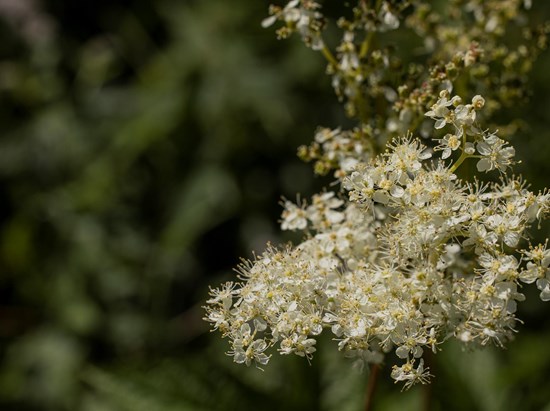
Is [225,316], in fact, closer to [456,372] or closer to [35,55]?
[456,372]

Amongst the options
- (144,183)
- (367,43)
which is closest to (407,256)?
(367,43)

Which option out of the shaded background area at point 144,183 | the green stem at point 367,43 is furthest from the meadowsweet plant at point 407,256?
the shaded background area at point 144,183

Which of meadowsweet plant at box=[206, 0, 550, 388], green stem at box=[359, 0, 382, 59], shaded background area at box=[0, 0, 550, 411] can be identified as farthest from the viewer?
shaded background area at box=[0, 0, 550, 411]

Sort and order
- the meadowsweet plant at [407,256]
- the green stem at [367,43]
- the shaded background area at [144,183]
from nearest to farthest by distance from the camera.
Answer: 1. the meadowsweet plant at [407,256]
2. the green stem at [367,43]
3. the shaded background area at [144,183]

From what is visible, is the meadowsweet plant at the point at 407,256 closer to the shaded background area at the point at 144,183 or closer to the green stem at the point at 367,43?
the green stem at the point at 367,43

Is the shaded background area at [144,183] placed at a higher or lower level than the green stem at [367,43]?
higher

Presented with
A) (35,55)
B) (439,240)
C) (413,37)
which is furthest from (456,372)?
(35,55)

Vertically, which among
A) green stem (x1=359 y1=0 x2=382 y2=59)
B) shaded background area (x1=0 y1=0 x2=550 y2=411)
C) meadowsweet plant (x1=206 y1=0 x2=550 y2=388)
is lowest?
meadowsweet plant (x1=206 y1=0 x2=550 y2=388)

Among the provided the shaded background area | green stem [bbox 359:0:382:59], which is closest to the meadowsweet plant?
green stem [bbox 359:0:382:59]

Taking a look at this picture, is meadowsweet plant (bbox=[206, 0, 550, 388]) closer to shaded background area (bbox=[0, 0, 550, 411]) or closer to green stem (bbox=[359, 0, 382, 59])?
green stem (bbox=[359, 0, 382, 59])
